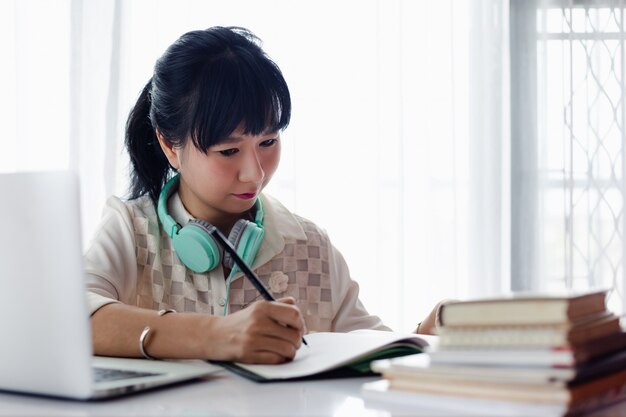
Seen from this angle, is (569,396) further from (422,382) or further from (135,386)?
(135,386)

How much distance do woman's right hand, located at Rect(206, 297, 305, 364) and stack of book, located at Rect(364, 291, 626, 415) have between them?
0.31 metres

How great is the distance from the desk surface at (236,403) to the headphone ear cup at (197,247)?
0.53m

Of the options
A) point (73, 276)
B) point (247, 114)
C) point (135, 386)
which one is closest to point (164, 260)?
point (247, 114)

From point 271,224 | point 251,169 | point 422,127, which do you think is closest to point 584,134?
point 422,127

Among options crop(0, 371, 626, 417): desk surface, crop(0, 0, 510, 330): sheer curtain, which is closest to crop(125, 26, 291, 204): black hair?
crop(0, 371, 626, 417): desk surface

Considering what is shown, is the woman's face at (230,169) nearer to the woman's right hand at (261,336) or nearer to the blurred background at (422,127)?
the woman's right hand at (261,336)

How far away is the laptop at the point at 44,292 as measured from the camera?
80cm

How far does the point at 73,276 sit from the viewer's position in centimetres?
80

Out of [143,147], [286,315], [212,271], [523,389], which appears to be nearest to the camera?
[523,389]

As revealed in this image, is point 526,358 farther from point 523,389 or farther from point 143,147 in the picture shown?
point 143,147

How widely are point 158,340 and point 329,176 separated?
6.07ft

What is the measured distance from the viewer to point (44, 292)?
82 cm

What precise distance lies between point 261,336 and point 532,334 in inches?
18.0

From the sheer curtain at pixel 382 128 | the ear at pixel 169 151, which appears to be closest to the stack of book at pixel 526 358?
the ear at pixel 169 151
